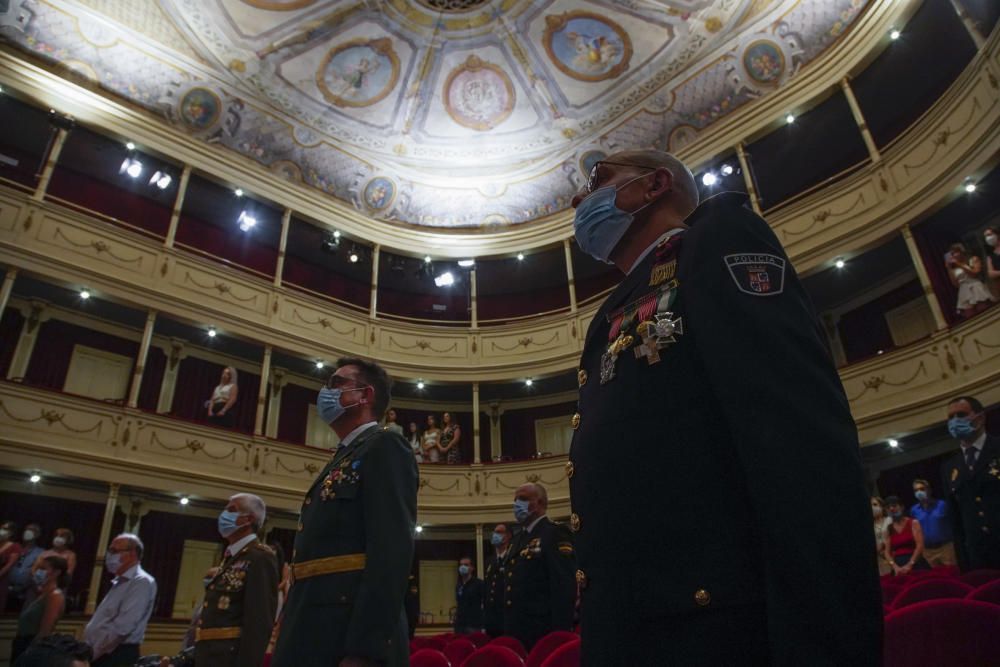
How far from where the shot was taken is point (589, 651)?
1191mm

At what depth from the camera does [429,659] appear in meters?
3.00

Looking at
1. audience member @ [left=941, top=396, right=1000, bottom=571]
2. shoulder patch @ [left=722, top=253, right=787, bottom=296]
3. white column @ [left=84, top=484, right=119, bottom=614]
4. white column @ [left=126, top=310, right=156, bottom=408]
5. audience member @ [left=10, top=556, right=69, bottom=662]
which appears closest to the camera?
shoulder patch @ [left=722, top=253, right=787, bottom=296]

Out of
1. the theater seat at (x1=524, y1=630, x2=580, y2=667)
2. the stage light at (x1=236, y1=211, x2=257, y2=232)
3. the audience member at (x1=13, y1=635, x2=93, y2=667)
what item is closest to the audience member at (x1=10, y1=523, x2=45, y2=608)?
the audience member at (x1=13, y1=635, x2=93, y2=667)

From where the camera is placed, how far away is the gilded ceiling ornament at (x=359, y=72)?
1306cm

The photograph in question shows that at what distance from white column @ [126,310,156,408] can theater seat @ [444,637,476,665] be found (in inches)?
320

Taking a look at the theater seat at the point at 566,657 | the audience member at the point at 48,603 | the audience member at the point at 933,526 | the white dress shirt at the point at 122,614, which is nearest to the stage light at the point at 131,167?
the audience member at the point at 48,603

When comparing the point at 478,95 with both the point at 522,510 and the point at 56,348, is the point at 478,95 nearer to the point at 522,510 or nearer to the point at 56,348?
the point at 56,348

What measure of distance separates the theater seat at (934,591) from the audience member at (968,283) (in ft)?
22.7

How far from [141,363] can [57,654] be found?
8687 millimetres

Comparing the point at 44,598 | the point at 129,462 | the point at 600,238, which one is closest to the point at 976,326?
the point at 600,238

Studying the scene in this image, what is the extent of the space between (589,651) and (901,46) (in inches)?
495

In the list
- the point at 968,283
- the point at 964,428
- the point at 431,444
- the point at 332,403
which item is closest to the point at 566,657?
the point at 332,403

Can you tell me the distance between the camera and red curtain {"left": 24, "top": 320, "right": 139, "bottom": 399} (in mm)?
10914

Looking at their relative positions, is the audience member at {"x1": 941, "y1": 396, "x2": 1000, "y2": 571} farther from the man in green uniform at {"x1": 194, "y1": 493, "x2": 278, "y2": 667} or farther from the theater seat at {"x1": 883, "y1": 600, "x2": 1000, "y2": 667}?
the man in green uniform at {"x1": 194, "y1": 493, "x2": 278, "y2": 667}
